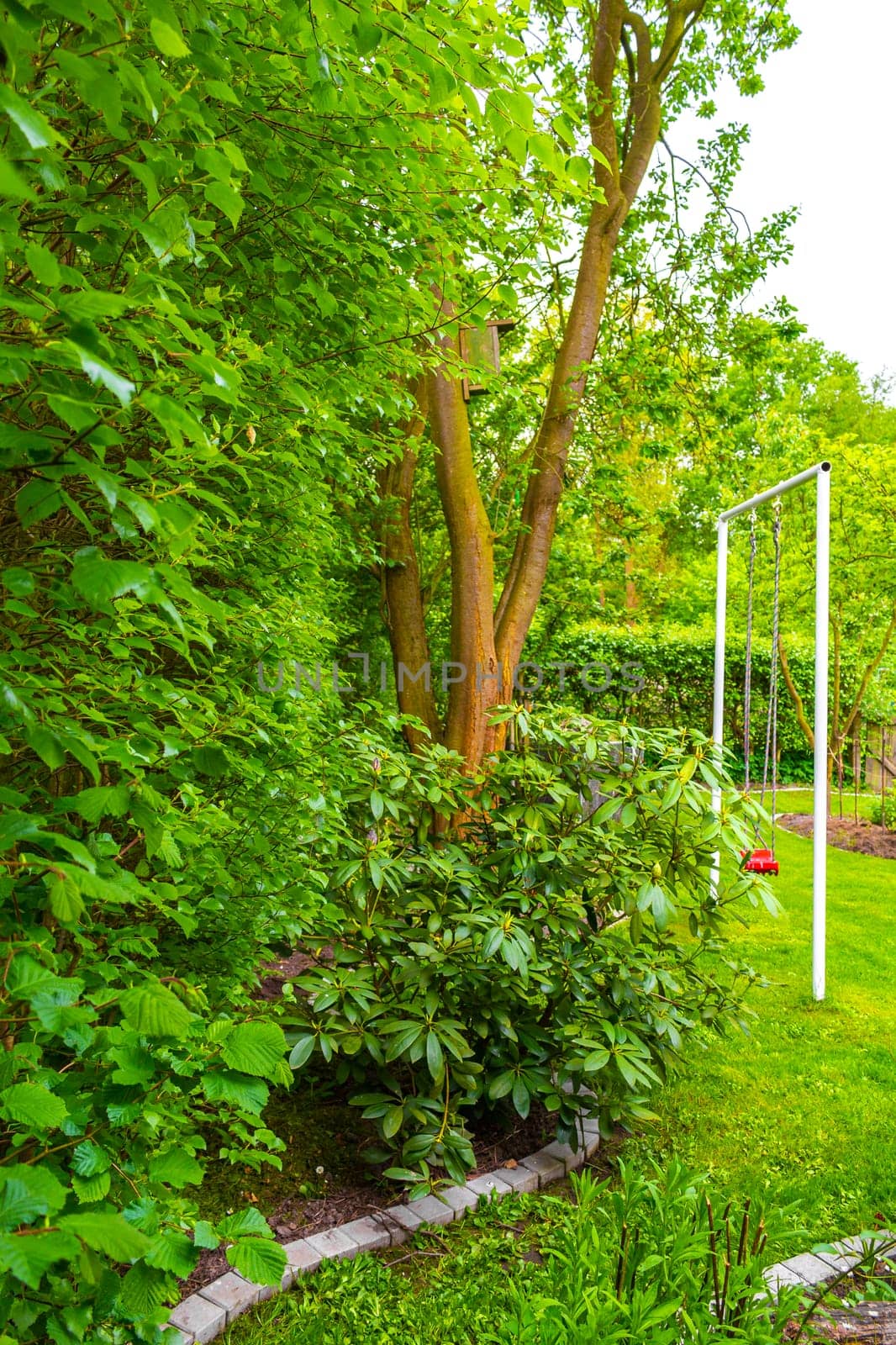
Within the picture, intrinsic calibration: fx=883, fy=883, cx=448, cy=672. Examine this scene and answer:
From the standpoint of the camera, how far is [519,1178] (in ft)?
9.31

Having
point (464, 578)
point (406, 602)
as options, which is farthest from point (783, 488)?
point (406, 602)

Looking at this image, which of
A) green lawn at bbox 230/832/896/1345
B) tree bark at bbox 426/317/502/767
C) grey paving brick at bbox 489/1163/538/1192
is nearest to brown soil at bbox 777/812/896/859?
green lawn at bbox 230/832/896/1345

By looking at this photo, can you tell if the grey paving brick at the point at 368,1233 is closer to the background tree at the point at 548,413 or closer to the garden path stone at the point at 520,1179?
the garden path stone at the point at 520,1179

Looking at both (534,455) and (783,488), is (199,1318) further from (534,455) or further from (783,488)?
(534,455)

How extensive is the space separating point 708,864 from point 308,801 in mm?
1404

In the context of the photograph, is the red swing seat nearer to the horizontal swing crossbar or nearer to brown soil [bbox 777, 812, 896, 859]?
the horizontal swing crossbar

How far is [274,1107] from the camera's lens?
10.3 ft

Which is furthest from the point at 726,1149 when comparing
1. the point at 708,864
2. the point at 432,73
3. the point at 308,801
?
the point at 432,73

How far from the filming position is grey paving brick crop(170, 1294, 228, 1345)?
82.0 inches

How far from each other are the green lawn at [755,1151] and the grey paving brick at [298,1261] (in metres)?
0.05

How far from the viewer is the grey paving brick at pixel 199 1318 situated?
2.08m

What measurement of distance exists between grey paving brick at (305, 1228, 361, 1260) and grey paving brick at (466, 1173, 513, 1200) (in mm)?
448

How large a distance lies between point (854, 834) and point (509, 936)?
7224 mm

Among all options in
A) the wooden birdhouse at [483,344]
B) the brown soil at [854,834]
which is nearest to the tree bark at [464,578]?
the wooden birdhouse at [483,344]
